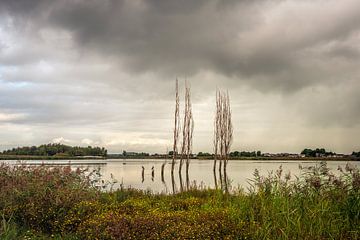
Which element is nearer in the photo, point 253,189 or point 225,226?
point 225,226

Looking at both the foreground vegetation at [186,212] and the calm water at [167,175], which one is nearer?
the foreground vegetation at [186,212]

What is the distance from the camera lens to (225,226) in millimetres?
7297

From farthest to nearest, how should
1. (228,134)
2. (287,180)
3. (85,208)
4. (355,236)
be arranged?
(228,134) < (287,180) < (85,208) < (355,236)

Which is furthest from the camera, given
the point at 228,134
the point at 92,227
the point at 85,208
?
the point at 228,134

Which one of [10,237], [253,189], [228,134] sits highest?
[228,134]

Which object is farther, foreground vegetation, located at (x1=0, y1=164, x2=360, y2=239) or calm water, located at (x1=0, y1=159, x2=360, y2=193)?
calm water, located at (x1=0, y1=159, x2=360, y2=193)

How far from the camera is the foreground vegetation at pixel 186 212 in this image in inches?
284

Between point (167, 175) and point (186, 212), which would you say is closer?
point (186, 212)

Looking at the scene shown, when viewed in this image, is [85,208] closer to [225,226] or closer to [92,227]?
[92,227]

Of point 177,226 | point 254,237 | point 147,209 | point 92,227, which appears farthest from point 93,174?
point 254,237

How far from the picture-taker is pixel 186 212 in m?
8.87

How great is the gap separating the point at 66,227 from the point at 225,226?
3193mm

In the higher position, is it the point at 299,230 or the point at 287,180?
the point at 287,180

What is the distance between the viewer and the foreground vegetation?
7211 mm
